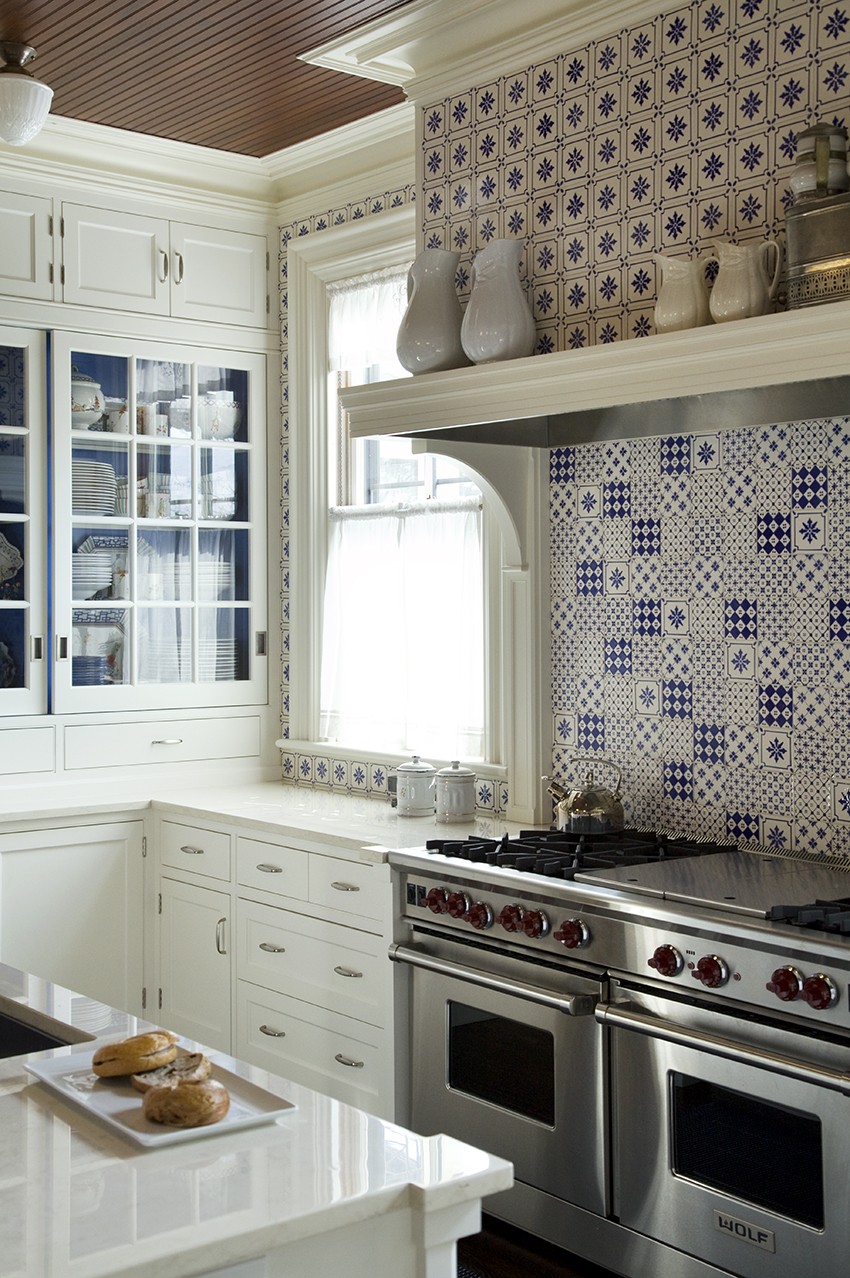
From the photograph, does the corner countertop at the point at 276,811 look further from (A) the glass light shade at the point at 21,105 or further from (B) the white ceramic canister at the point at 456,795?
(A) the glass light shade at the point at 21,105

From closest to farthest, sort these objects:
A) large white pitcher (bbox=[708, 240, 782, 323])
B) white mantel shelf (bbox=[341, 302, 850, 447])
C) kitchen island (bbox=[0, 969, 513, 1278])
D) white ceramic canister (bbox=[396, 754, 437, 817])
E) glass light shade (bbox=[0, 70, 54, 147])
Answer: kitchen island (bbox=[0, 969, 513, 1278]), white mantel shelf (bbox=[341, 302, 850, 447]), large white pitcher (bbox=[708, 240, 782, 323]), glass light shade (bbox=[0, 70, 54, 147]), white ceramic canister (bbox=[396, 754, 437, 817])

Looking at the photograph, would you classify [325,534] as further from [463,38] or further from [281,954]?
[463,38]

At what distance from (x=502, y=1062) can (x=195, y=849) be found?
142cm

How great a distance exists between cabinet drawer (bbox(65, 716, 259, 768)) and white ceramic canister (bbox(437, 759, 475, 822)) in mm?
1286

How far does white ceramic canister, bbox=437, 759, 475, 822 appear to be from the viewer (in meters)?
3.74

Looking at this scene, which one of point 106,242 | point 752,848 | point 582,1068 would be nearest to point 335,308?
point 106,242

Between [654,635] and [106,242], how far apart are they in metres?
2.36

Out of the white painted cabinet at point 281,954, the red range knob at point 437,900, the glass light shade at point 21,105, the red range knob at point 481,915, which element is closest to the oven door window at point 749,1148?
the red range knob at point 481,915

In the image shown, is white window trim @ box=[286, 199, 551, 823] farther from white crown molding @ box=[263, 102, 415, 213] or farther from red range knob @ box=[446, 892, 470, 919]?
red range knob @ box=[446, 892, 470, 919]

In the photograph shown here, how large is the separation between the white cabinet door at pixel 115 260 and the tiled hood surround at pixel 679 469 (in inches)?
52.1

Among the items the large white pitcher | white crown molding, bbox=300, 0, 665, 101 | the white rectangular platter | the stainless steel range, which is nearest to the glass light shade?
white crown molding, bbox=300, 0, 665, 101

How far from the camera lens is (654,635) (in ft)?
10.9

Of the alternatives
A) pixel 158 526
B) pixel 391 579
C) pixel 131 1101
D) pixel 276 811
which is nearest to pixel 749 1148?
pixel 131 1101

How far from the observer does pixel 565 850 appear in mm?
3152
